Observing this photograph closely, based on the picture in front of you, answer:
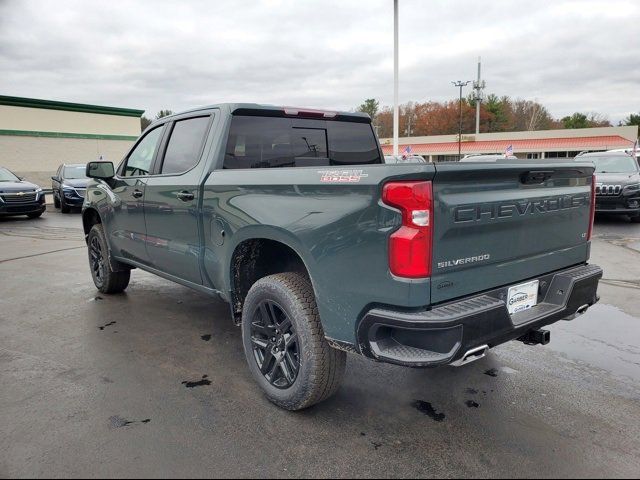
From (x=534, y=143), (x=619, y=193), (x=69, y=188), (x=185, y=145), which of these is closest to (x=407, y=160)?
(x=619, y=193)

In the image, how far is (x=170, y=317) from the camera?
17.0 ft

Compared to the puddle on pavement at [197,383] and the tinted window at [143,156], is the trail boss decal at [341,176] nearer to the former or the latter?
the puddle on pavement at [197,383]

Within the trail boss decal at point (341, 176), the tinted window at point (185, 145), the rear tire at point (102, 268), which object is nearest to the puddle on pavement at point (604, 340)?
the trail boss decal at point (341, 176)

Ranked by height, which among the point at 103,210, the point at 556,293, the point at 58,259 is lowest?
the point at 58,259

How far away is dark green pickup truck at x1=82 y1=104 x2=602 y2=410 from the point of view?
2473 millimetres

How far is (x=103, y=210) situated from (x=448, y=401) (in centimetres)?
418

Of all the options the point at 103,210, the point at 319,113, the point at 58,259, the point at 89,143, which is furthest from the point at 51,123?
the point at 319,113

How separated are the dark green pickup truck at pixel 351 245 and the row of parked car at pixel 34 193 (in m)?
11.4

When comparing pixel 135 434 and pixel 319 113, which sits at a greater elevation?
pixel 319 113

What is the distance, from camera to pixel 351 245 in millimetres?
Result: 2633

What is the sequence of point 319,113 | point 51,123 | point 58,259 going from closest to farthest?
point 319,113 → point 58,259 → point 51,123

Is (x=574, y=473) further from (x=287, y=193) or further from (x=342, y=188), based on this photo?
(x=287, y=193)

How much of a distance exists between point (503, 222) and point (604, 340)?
2411mm

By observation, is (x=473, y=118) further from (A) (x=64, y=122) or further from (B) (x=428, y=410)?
(B) (x=428, y=410)
